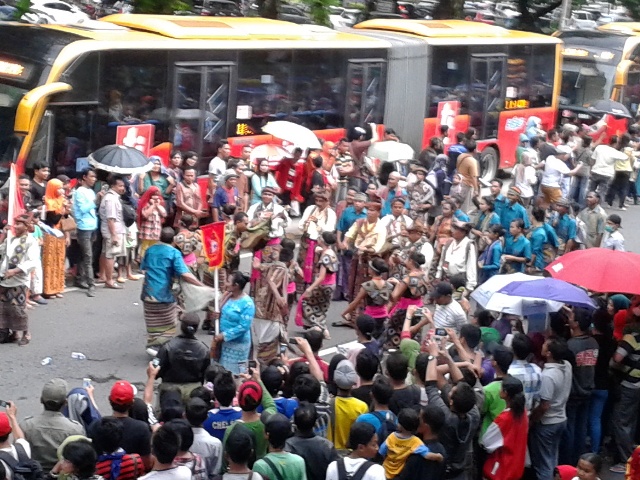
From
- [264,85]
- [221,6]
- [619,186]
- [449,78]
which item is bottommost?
[619,186]

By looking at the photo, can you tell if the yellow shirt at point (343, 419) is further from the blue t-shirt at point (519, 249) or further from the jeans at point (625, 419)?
the blue t-shirt at point (519, 249)

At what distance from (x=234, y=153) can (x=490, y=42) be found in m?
7.51

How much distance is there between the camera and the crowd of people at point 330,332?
7.34 meters

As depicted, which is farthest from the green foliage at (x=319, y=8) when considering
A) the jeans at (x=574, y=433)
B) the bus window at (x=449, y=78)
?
the jeans at (x=574, y=433)

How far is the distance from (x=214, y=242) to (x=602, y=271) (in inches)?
149

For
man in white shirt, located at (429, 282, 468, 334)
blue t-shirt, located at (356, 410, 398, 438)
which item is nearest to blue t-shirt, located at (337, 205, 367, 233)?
man in white shirt, located at (429, 282, 468, 334)

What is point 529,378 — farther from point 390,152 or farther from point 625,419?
point 390,152

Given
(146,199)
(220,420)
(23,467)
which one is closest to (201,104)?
(146,199)

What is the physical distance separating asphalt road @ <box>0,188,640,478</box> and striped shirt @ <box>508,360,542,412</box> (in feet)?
12.4

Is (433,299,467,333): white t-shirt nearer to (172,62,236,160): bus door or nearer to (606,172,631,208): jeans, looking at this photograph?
(172,62,236,160): bus door

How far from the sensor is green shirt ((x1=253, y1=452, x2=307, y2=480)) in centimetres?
686

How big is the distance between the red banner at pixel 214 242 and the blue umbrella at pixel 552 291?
3.01m

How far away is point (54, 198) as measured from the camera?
13844 mm

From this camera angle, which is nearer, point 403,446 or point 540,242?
point 403,446
